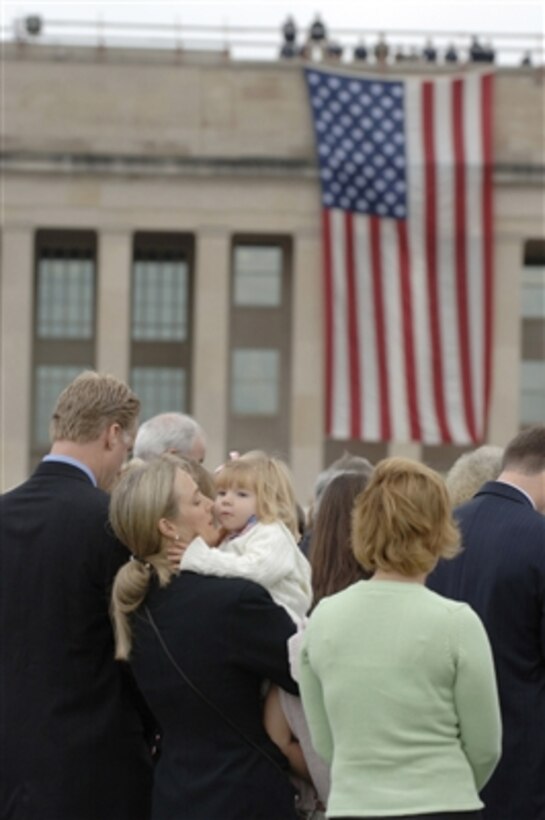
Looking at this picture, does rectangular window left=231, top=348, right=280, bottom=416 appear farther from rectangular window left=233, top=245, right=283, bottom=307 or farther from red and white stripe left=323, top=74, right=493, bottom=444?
red and white stripe left=323, top=74, right=493, bottom=444

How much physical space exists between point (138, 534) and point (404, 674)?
45.6 inches

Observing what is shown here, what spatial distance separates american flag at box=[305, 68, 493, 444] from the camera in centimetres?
3909

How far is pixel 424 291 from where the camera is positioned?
39.8 metres

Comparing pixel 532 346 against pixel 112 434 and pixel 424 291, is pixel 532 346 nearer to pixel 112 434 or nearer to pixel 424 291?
pixel 424 291

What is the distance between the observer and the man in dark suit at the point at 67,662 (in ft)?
21.7

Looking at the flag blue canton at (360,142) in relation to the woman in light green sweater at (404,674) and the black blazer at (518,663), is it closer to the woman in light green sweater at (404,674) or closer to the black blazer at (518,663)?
the black blazer at (518,663)

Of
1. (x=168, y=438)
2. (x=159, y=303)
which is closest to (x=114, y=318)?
(x=159, y=303)

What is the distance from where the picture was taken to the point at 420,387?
129 ft

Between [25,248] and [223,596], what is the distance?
37.5 meters

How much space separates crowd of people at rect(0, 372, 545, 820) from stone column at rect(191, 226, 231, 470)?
35.3m

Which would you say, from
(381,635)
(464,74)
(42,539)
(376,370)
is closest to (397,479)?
(381,635)

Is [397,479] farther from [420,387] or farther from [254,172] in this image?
[254,172]

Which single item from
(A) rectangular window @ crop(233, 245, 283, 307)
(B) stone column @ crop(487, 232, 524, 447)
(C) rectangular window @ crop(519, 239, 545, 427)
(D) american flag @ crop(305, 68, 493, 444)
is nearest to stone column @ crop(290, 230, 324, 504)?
(A) rectangular window @ crop(233, 245, 283, 307)

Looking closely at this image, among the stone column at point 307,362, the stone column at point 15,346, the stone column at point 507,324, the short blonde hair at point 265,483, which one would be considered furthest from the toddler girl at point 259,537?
the stone column at point 507,324
